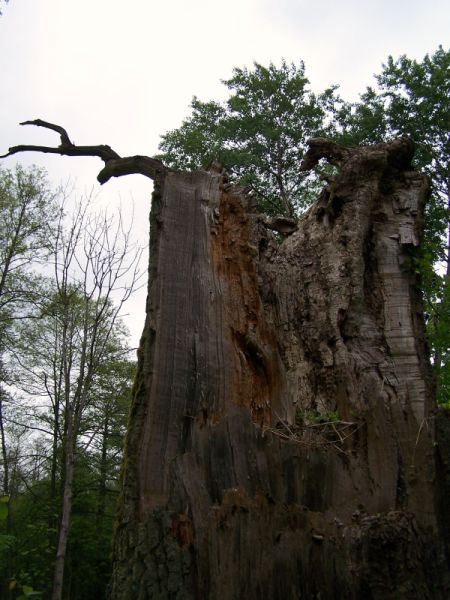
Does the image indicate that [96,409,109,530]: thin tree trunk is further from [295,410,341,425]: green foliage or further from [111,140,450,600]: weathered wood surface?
[295,410,341,425]: green foliage

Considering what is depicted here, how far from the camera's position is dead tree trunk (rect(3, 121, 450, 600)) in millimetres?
2387

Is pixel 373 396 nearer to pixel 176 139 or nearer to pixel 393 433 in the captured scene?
pixel 393 433

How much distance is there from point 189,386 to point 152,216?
49.7 inches

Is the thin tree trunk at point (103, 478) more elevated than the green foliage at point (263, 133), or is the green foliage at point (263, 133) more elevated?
the green foliage at point (263, 133)

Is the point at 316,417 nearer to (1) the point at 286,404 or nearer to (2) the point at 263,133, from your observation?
(1) the point at 286,404

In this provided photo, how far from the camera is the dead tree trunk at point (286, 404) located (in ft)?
7.83

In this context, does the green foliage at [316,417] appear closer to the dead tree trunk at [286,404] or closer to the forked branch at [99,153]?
the dead tree trunk at [286,404]

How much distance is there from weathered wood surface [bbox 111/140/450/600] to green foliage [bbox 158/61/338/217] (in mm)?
12918

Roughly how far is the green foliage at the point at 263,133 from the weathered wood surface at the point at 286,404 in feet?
42.4

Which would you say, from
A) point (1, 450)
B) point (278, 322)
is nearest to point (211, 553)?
point (278, 322)

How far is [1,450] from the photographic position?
1617cm

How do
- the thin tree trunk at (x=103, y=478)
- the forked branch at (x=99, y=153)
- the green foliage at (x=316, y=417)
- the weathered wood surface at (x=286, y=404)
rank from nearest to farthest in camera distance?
the weathered wood surface at (x=286, y=404), the green foliage at (x=316, y=417), the forked branch at (x=99, y=153), the thin tree trunk at (x=103, y=478)

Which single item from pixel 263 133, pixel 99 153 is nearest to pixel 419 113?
pixel 263 133

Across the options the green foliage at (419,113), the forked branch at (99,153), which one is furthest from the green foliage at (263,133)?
the forked branch at (99,153)
